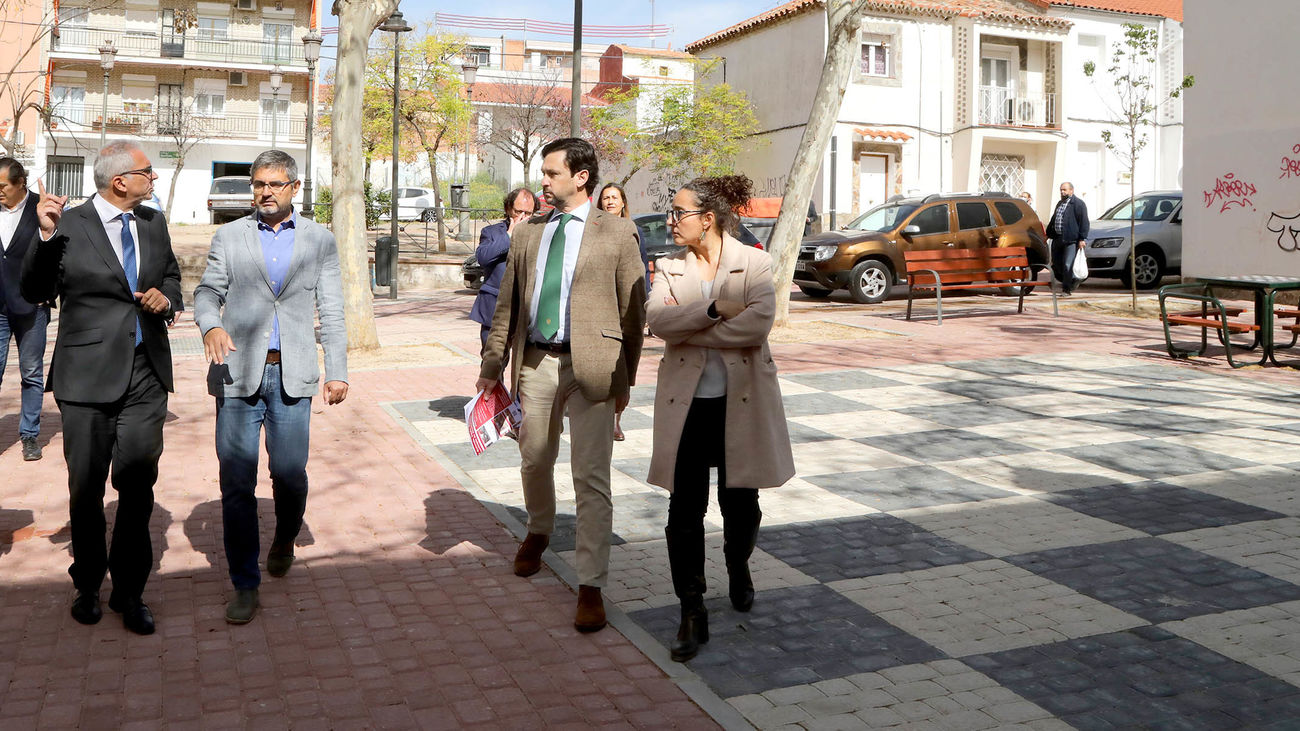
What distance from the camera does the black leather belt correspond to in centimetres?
527

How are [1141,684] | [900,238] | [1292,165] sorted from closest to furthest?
[1141,684]
[1292,165]
[900,238]

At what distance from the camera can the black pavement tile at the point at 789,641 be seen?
449 centimetres

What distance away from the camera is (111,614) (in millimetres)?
5137

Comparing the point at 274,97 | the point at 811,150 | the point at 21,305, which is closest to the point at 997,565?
the point at 21,305

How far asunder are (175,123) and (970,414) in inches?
1979

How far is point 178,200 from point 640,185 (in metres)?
22.2

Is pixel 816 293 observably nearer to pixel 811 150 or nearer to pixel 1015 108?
pixel 811 150

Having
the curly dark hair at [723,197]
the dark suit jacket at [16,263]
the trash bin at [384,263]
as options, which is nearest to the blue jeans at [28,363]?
the dark suit jacket at [16,263]

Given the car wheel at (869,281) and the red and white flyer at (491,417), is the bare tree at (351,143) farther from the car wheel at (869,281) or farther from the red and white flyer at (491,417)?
the car wheel at (869,281)

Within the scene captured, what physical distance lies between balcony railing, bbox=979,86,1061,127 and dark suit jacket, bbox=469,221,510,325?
97.5ft

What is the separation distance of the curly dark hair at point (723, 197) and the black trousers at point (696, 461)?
0.71 m

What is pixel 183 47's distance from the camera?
54562mm

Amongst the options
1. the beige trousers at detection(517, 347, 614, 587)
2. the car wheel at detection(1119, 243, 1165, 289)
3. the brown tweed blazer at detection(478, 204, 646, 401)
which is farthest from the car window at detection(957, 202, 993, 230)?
the beige trousers at detection(517, 347, 614, 587)

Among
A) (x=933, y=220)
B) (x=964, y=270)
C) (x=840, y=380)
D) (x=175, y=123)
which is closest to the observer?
(x=840, y=380)
